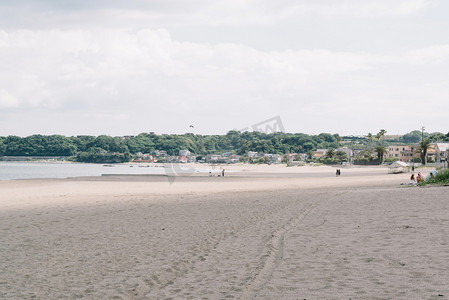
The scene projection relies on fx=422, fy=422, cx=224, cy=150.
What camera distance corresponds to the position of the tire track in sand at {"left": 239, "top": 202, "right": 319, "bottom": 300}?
6634mm

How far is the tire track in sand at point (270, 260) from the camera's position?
6634 mm

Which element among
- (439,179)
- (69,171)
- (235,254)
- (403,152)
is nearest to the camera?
(235,254)

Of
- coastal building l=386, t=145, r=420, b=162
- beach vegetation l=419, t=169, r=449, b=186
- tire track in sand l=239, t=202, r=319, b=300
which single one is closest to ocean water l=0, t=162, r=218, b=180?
beach vegetation l=419, t=169, r=449, b=186

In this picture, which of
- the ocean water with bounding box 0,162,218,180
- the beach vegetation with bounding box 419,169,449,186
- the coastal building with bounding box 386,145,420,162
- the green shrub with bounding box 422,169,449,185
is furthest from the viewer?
the coastal building with bounding box 386,145,420,162

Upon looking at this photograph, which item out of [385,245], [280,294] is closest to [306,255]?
[385,245]

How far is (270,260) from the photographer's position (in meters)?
8.46

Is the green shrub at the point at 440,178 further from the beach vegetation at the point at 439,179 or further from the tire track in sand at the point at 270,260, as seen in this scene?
the tire track in sand at the point at 270,260

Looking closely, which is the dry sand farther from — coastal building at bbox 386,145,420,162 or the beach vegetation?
coastal building at bbox 386,145,420,162

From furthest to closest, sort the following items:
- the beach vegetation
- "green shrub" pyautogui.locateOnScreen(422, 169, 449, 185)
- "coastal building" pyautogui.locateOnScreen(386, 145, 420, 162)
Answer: "coastal building" pyautogui.locateOnScreen(386, 145, 420, 162) < "green shrub" pyautogui.locateOnScreen(422, 169, 449, 185) < the beach vegetation

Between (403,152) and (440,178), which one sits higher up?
(403,152)

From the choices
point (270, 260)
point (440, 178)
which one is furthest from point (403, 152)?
point (270, 260)

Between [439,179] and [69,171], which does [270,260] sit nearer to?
[439,179]

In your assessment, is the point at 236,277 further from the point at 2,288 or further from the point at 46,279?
the point at 2,288

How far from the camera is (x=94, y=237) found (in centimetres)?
1188
